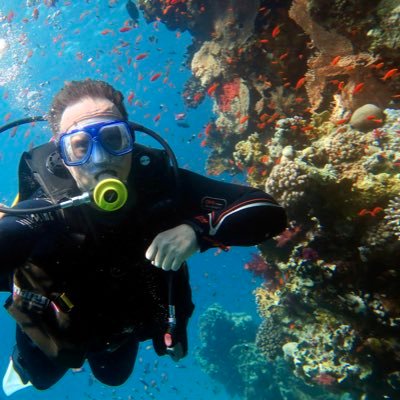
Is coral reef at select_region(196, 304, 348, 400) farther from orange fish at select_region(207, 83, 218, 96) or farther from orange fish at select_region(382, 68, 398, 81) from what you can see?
A: orange fish at select_region(382, 68, 398, 81)

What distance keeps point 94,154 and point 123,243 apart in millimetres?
789

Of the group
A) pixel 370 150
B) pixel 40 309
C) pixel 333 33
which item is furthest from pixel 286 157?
pixel 40 309

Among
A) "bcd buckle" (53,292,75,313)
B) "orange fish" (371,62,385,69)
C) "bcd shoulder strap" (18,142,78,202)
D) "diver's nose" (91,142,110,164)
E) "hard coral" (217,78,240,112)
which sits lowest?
"bcd buckle" (53,292,75,313)

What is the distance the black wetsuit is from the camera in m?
2.70

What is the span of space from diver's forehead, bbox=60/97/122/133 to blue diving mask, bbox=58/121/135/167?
13 cm

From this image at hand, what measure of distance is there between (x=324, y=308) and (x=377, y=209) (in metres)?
1.85

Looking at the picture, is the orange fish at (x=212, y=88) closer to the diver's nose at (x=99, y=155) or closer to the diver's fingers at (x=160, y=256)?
the diver's nose at (x=99, y=155)

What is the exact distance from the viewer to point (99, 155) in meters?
2.79

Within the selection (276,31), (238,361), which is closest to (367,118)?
(276,31)

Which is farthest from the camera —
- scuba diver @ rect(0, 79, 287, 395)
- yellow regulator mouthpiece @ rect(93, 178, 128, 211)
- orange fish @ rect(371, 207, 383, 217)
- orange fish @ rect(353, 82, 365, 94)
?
orange fish @ rect(353, 82, 365, 94)

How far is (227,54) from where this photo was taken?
7.69m

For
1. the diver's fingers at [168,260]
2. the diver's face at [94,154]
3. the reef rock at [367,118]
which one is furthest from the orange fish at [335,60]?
the diver's fingers at [168,260]

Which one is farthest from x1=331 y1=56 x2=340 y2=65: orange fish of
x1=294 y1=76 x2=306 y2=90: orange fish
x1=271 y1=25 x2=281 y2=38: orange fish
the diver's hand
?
the diver's hand

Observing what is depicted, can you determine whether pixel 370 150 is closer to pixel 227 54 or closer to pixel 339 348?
pixel 339 348
